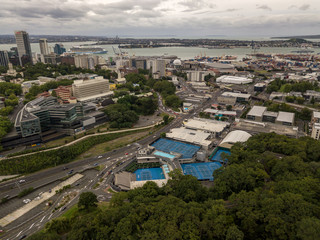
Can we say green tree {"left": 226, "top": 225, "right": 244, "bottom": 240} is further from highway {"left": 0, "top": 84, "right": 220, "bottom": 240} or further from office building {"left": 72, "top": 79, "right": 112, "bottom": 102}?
office building {"left": 72, "top": 79, "right": 112, "bottom": 102}

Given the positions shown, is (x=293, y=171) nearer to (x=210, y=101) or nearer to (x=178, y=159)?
(x=178, y=159)

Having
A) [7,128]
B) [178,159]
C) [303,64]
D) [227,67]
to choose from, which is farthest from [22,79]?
[303,64]

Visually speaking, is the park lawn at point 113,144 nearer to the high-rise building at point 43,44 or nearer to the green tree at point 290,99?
the green tree at point 290,99

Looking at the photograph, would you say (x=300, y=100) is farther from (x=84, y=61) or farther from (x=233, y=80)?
(x=84, y=61)

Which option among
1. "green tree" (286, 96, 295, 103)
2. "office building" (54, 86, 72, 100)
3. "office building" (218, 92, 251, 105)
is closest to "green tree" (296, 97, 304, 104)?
"green tree" (286, 96, 295, 103)

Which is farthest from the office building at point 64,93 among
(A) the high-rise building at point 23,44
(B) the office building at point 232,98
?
(A) the high-rise building at point 23,44

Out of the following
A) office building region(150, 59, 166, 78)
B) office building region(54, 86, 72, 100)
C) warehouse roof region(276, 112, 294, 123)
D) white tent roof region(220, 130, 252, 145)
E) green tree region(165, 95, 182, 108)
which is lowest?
white tent roof region(220, 130, 252, 145)
